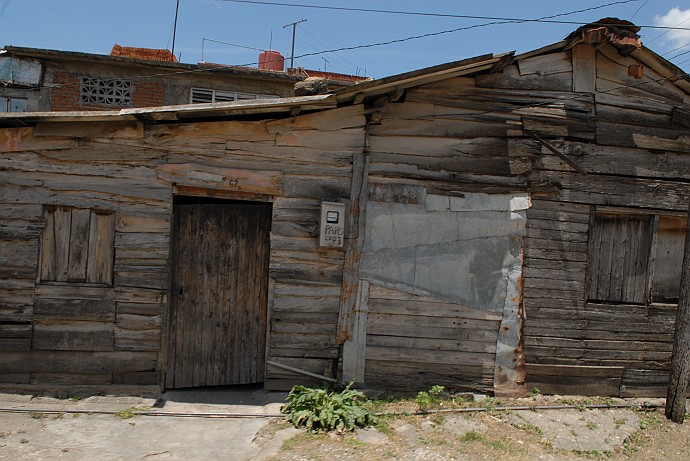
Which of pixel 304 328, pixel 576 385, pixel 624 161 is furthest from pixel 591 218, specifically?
pixel 304 328

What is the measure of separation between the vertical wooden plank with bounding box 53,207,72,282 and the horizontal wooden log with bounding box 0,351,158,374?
2.75 ft

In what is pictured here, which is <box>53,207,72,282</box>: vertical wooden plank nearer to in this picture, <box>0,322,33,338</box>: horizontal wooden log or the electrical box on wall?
<box>0,322,33,338</box>: horizontal wooden log

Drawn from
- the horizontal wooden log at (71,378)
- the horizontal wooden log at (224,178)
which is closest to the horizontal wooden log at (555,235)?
the horizontal wooden log at (224,178)

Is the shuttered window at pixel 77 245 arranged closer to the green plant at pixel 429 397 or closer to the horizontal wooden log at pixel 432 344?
the horizontal wooden log at pixel 432 344

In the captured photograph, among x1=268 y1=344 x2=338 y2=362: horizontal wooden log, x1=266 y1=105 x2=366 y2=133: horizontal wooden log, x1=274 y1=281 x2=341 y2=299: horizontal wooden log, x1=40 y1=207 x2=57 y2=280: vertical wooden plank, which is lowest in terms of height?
x1=268 y1=344 x2=338 y2=362: horizontal wooden log

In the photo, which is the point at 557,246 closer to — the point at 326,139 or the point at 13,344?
the point at 326,139

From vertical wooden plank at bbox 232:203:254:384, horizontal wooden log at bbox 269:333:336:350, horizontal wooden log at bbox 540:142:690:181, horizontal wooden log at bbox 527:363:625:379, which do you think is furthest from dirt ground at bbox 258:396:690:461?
horizontal wooden log at bbox 540:142:690:181

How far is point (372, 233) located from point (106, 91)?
8478mm

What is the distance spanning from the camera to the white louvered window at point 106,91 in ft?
40.0

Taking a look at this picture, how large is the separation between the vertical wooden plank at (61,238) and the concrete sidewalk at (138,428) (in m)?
1.37

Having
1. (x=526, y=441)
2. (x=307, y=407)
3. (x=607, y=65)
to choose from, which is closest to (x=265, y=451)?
(x=307, y=407)

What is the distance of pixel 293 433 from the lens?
5.46 meters

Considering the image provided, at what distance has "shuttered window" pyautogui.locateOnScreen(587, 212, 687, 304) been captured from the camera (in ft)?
23.7

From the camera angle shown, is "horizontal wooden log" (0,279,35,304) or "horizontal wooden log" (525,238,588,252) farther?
"horizontal wooden log" (525,238,588,252)
